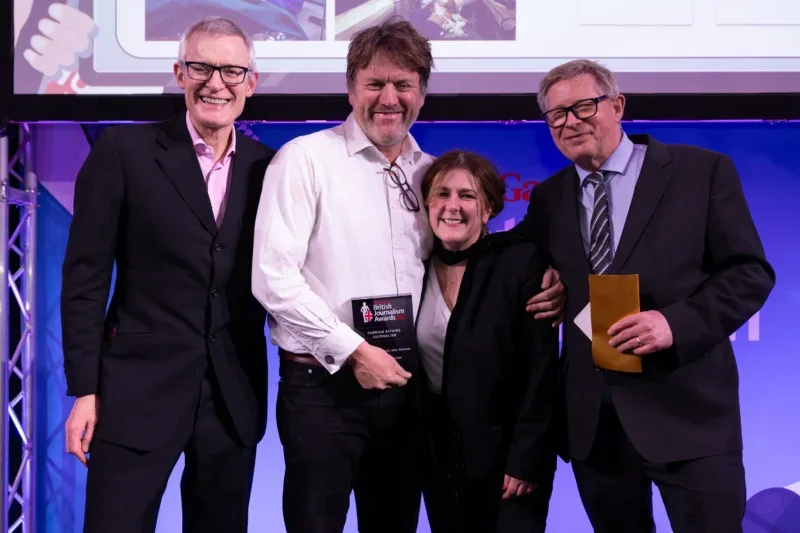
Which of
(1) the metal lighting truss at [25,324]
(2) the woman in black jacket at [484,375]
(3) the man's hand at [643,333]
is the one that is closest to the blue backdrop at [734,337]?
(1) the metal lighting truss at [25,324]

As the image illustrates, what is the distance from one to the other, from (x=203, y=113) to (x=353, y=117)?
42 centimetres

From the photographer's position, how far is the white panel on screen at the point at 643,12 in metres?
2.83

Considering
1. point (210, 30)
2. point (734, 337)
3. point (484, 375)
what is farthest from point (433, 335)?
point (734, 337)

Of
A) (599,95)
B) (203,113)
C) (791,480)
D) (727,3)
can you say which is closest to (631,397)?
(599,95)

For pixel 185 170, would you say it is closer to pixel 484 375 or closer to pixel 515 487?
pixel 484 375

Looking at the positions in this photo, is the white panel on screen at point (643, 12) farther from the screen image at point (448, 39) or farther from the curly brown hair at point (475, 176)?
the curly brown hair at point (475, 176)

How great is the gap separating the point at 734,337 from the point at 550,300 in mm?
1809

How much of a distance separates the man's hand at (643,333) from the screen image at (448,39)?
1.41 meters

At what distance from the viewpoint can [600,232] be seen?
6.31ft

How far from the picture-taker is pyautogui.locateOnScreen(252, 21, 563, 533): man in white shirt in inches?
72.2

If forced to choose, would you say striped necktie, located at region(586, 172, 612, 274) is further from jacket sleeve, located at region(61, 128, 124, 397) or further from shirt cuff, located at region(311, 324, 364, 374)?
jacket sleeve, located at region(61, 128, 124, 397)

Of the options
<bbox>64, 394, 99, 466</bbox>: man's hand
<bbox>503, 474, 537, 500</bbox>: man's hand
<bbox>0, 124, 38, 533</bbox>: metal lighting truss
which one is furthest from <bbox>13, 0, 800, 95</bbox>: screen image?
<bbox>503, 474, 537, 500</bbox>: man's hand

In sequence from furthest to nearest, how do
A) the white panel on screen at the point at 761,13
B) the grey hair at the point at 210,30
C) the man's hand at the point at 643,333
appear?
1. the white panel on screen at the point at 761,13
2. the grey hair at the point at 210,30
3. the man's hand at the point at 643,333

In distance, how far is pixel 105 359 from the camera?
1.87 m
